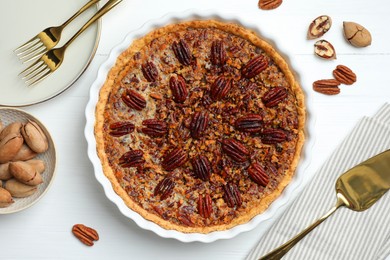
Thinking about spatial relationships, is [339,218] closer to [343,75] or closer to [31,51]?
[343,75]

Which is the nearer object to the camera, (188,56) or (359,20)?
(188,56)

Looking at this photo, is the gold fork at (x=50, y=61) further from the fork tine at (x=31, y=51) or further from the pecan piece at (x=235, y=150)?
the pecan piece at (x=235, y=150)

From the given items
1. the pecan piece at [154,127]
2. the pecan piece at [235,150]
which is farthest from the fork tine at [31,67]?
the pecan piece at [235,150]

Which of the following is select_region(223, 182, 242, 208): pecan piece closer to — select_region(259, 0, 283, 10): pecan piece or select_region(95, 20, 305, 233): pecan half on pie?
select_region(95, 20, 305, 233): pecan half on pie

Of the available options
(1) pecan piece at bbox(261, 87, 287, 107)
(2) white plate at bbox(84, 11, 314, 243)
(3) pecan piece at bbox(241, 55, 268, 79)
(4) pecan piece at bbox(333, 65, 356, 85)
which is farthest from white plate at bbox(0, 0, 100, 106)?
(4) pecan piece at bbox(333, 65, 356, 85)

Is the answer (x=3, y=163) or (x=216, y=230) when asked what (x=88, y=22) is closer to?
(x=3, y=163)

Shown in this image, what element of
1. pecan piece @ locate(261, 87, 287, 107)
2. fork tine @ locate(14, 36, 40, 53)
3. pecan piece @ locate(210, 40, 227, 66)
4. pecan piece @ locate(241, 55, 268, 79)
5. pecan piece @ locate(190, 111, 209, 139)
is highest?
fork tine @ locate(14, 36, 40, 53)

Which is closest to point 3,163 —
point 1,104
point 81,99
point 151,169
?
point 1,104
